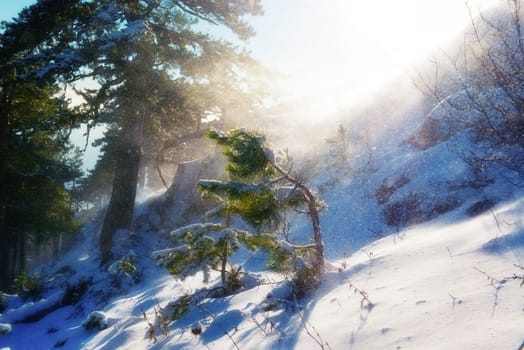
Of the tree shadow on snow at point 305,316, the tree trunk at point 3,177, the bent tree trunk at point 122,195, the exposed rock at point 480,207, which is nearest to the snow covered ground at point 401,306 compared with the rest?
the tree shadow on snow at point 305,316

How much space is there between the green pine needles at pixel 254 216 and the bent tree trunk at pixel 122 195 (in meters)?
7.65

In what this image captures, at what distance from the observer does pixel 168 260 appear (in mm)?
5129

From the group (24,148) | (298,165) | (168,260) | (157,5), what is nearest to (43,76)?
(157,5)

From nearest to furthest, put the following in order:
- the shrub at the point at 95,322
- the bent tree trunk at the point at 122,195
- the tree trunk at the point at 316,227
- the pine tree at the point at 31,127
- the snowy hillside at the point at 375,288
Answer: the snowy hillside at the point at 375,288, the tree trunk at the point at 316,227, the shrub at the point at 95,322, the pine tree at the point at 31,127, the bent tree trunk at the point at 122,195

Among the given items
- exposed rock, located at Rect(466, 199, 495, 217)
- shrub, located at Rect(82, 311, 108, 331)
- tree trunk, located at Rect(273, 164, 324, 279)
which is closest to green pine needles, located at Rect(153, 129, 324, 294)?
tree trunk, located at Rect(273, 164, 324, 279)

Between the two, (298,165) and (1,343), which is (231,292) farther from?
(298,165)

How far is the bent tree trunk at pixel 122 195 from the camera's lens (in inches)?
478

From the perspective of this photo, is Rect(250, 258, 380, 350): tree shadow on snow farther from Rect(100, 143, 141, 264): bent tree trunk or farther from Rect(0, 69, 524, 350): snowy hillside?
Rect(100, 143, 141, 264): bent tree trunk

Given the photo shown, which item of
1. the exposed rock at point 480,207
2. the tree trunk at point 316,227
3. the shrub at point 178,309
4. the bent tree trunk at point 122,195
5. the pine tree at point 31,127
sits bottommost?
the exposed rock at point 480,207

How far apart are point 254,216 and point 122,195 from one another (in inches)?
346

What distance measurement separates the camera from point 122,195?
1225 centimetres

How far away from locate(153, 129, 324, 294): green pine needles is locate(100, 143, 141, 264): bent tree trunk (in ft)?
25.1

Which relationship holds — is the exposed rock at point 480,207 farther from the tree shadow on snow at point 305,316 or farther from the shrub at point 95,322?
the shrub at point 95,322

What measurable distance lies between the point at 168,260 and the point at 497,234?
158 inches
